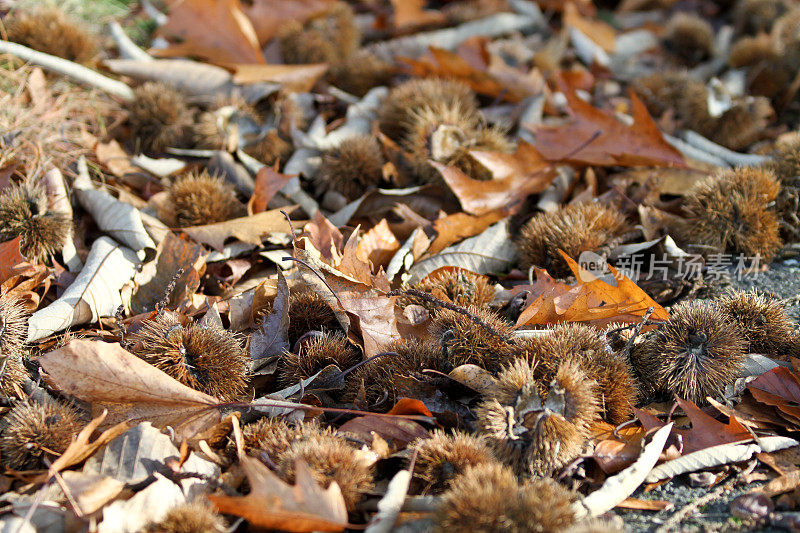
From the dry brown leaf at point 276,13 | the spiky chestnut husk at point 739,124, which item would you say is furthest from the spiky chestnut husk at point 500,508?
the dry brown leaf at point 276,13

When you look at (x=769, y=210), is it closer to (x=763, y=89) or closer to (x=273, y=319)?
(x=763, y=89)

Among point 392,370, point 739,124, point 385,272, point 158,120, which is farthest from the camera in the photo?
point 739,124

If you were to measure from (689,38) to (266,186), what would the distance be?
302 centimetres

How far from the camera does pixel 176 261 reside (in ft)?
8.10

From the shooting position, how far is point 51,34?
333 cm

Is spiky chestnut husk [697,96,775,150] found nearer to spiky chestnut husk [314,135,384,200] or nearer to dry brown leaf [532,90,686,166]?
dry brown leaf [532,90,686,166]

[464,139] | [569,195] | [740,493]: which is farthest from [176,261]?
[740,493]

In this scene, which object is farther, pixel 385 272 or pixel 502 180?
pixel 502 180

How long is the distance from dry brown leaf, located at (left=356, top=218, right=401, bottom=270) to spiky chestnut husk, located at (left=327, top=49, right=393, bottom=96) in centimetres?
133

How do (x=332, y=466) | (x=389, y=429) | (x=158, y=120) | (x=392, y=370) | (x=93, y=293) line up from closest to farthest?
(x=332, y=466), (x=389, y=429), (x=392, y=370), (x=93, y=293), (x=158, y=120)

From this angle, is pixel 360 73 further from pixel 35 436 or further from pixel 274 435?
pixel 35 436

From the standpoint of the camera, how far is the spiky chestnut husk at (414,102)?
307cm

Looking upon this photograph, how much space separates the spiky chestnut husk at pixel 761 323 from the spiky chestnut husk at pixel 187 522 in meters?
1.75

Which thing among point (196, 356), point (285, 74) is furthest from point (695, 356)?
point (285, 74)
